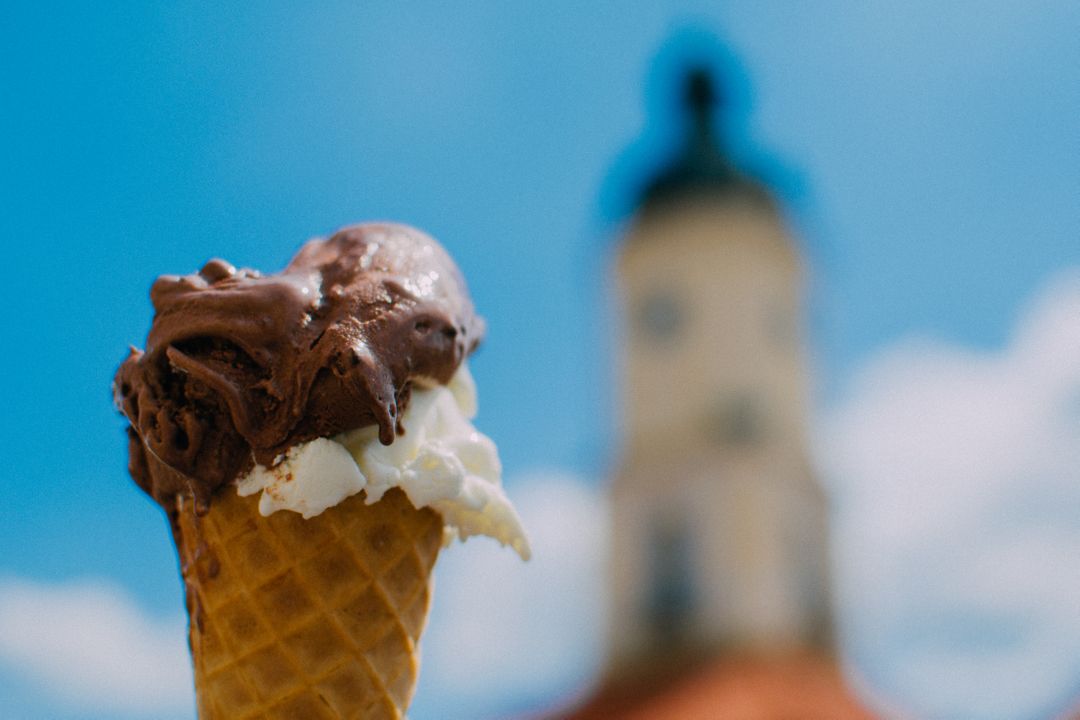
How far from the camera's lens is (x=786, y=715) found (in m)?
11.8

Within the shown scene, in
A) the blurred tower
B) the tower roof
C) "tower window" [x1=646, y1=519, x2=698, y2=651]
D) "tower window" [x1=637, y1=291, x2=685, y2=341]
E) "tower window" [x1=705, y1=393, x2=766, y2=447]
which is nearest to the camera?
"tower window" [x1=646, y1=519, x2=698, y2=651]

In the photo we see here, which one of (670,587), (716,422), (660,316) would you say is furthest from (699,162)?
(670,587)

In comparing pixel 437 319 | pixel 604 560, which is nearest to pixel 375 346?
pixel 437 319

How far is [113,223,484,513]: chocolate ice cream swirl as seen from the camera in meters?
1.46

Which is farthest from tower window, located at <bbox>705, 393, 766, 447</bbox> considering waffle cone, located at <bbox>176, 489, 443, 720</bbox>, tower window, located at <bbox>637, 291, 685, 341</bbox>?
waffle cone, located at <bbox>176, 489, 443, 720</bbox>

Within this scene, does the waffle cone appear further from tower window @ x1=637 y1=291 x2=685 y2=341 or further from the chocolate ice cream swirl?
tower window @ x1=637 y1=291 x2=685 y2=341

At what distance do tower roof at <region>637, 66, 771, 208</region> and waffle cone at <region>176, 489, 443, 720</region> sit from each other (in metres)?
12.5

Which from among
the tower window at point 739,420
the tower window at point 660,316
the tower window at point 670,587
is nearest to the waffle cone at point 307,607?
the tower window at point 670,587

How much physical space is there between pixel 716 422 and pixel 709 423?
2.9 inches

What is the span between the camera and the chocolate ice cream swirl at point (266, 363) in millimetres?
1458

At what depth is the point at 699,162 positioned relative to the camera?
45.6 ft

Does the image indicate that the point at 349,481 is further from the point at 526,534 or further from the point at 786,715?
the point at 786,715

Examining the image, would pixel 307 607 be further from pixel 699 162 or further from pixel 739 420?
pixel 699 162

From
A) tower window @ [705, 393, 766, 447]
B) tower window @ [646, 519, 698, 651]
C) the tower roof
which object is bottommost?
tower window @ [646, 519, 698, 651]
